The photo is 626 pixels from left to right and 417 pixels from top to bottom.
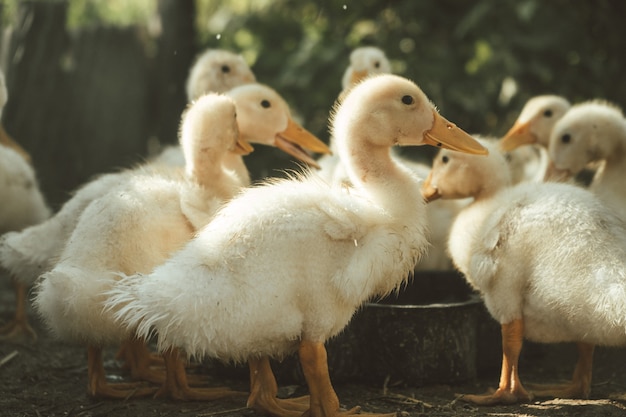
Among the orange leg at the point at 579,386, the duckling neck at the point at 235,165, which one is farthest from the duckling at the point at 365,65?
the orange leg at the point at 579,386

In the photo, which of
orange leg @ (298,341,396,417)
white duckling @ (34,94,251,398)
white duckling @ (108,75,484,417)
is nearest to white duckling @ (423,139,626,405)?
white duckling @ (108,75,484,417)

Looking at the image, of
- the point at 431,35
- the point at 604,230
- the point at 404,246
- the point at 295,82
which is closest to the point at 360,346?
the point at 404,246

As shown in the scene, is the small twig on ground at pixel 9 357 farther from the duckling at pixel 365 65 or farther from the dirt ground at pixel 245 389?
the duckling at pixel 365 65

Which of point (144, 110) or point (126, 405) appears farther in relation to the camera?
point (144, 110)

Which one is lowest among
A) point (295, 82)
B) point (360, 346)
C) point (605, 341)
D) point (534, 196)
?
point (360, 346)

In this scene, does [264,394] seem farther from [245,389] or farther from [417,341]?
[417,341]

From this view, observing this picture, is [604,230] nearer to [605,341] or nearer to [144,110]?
[605,341]

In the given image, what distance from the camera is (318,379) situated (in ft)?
13.9

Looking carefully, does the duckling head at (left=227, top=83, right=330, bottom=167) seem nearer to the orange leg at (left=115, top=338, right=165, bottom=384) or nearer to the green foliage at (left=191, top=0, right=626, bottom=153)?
the orange leg at (left=115, top=338, right=165, bottom=384)

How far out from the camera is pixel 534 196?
15.6ft

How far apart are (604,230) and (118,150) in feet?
18.9

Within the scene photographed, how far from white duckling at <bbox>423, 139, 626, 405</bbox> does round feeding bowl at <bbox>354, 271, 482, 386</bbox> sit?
301mm

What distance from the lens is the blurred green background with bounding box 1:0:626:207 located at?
834 cm

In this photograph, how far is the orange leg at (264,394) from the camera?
4.53 m
